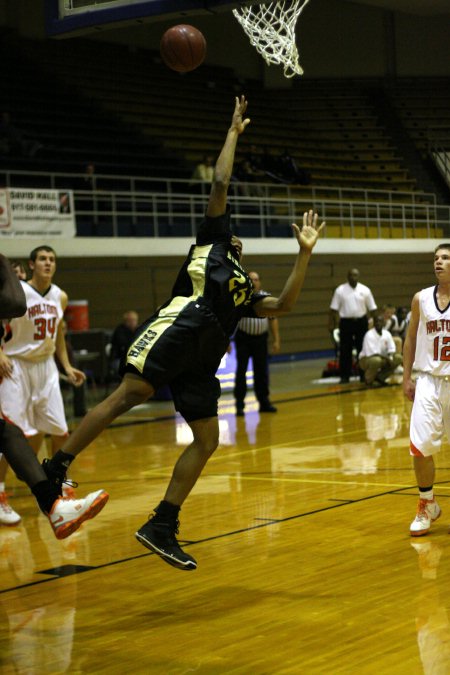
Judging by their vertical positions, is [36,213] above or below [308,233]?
above

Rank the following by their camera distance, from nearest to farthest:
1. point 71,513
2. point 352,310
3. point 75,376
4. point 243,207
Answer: point 71,513, point 75,376, point 352,310, point 243,207

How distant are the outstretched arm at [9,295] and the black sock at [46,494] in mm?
978

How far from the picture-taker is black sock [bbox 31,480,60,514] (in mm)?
4746

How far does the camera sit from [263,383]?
44.0 feet

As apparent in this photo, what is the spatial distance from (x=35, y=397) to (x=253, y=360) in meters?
5.85

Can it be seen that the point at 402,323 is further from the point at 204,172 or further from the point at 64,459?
the point at 64,459

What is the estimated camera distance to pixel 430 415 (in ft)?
19.5

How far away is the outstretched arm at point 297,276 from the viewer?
16.3ft

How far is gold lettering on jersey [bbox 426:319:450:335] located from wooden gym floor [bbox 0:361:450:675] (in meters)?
1.20

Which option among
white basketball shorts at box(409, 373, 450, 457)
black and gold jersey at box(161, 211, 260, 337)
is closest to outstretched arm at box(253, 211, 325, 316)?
black and gold jersey at box(161, 211, 260, 337)

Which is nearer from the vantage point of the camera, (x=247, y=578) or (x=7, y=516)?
(x=247, y=578)

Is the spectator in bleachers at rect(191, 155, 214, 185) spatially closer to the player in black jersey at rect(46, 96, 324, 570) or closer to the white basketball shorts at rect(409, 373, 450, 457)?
the white basketball shorts at rect(409, 373, 450, 457)

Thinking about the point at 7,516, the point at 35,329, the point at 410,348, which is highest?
the point at 35,329

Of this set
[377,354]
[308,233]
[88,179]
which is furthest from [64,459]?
[88,179]
